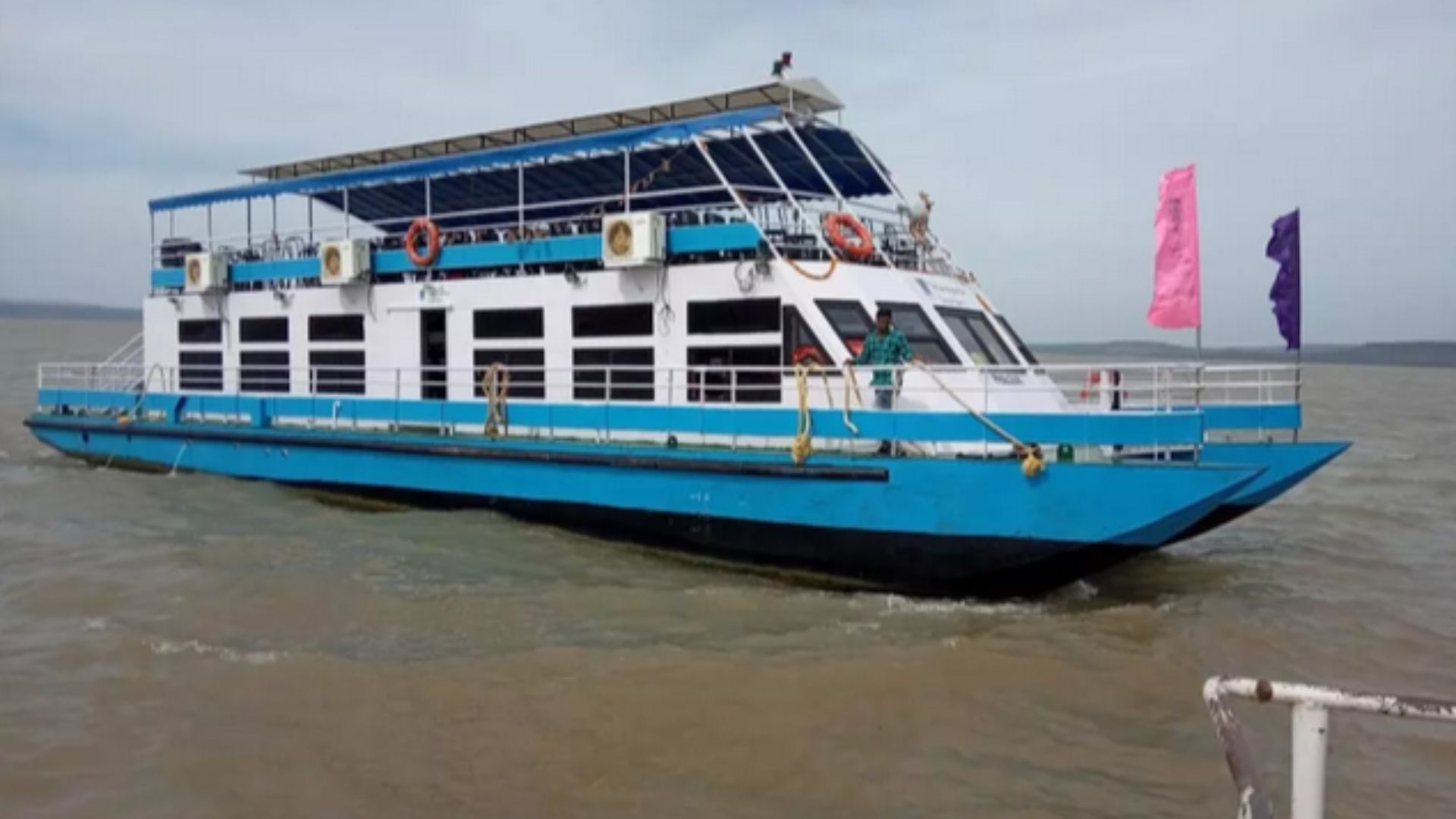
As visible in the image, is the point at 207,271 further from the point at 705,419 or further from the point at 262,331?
the point at 705,419

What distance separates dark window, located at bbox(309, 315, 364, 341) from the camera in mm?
13344

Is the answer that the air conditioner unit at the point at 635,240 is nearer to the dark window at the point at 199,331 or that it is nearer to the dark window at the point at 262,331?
the dark window at the point at 262,331

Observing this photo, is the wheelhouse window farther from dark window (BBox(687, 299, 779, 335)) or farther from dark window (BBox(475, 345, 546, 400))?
dark window (BBox(687, 299, 779, 335))

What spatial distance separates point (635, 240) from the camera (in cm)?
1042

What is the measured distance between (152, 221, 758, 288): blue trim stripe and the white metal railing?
7.57m

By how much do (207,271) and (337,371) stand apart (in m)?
2.94

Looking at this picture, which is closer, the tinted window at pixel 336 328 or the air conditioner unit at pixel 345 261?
the air conditioner unit at pixel 345 261

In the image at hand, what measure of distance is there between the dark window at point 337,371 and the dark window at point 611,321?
3363 mm

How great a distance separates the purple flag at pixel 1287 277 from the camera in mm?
8805

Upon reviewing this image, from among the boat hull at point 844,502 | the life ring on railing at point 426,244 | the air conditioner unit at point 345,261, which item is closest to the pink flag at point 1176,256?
the boat hull at point 844,502

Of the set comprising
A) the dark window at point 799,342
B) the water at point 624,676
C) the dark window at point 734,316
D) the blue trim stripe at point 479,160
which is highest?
the blue trim stripe at point 479,160

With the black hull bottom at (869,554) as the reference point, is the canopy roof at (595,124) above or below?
above

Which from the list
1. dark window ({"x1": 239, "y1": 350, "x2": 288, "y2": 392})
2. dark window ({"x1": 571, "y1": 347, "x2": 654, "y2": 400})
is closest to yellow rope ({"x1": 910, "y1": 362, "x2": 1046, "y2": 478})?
dark window ({"x1": 571, "y1": 347, "x2": 654, "y2": 400})

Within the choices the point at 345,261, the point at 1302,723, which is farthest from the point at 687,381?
the point at 1302,723
